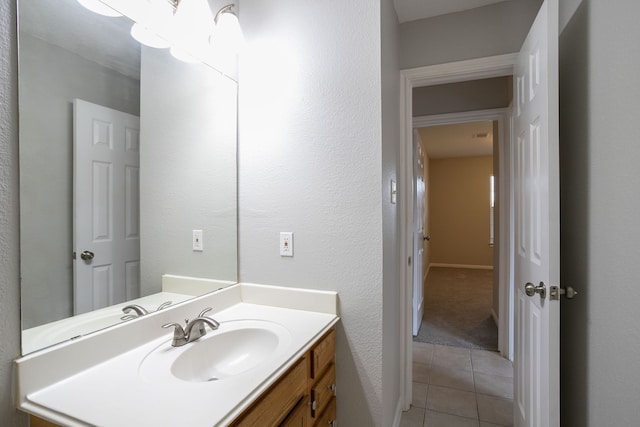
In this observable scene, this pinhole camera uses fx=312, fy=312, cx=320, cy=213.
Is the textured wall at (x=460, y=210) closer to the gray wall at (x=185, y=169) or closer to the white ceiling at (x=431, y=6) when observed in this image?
the white ceiling at (x=431, y=6)

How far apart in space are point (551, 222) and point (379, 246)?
2.12 feet

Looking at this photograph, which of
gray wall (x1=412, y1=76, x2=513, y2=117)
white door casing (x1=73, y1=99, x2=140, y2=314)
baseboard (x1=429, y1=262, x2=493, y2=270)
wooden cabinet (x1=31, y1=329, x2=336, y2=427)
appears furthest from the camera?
baseboard (x1=429, y1=262, x2=493, y2=270)

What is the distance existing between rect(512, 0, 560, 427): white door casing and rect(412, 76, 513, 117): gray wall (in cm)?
92

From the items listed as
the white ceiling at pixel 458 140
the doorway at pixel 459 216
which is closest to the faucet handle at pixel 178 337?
the doorway at pixel 459 216

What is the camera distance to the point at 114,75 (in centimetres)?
110

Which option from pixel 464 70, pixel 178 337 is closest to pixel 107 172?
pixel 178 337

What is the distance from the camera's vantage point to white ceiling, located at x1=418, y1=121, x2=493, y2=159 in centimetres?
442

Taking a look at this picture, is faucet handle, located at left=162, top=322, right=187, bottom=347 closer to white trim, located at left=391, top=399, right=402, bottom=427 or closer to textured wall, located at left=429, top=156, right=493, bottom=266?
white trim, located at left=391, top=399, right=402, bottom=427

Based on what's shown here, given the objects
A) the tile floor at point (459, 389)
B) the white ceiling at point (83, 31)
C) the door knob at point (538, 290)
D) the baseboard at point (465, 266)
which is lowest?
the tile floor at point (459, 389)

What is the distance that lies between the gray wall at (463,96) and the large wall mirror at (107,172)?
5.87ft

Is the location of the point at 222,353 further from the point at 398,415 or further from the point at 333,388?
the point at 398,415

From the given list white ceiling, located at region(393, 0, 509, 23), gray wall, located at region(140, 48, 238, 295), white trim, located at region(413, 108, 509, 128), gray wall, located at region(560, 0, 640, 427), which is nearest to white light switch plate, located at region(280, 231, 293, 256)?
gray wall, located at region(140, 48, 238, 295)

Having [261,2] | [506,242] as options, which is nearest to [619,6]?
[261,2]

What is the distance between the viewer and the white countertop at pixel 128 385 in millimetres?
726
